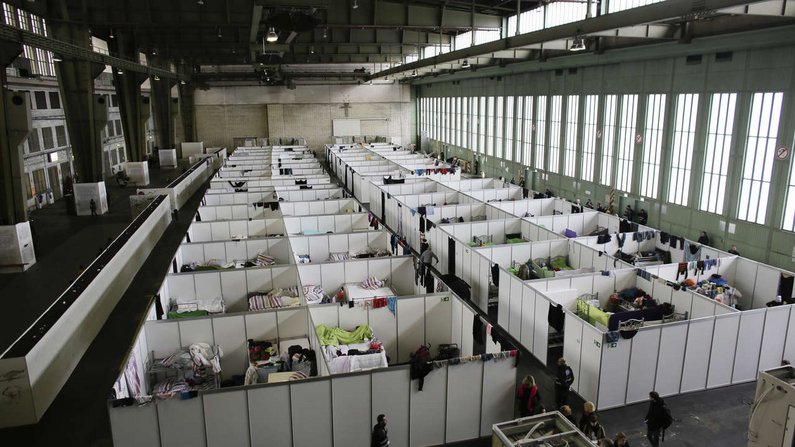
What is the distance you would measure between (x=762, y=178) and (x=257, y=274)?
15399mm

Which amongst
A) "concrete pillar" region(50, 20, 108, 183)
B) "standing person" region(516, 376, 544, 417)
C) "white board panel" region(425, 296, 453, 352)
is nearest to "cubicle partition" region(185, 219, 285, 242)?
"white board panel" region(425, 296, 453, 352)

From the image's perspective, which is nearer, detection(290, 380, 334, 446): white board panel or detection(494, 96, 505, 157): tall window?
detection(290, 380, 334, 446): white board panel

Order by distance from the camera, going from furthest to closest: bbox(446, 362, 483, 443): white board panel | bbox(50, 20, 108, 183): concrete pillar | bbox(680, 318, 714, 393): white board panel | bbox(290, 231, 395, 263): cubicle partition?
bbox(50, 20, 108, 183): concrete pillar < bbox(290, 231, 395, 263): cubicle partition < bbox(680, 318, 714, 393): white board panel < bbox(446, 362, 483, 443): white board panel

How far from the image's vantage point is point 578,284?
509 inches

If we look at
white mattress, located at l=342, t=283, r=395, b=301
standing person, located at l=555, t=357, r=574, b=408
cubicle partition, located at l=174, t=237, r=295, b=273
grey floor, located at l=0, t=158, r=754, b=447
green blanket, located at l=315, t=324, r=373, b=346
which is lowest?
grey floor, located at l=0, t=158, r=754, b=447

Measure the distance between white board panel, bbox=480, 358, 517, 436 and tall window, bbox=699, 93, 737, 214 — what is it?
42.5 feet

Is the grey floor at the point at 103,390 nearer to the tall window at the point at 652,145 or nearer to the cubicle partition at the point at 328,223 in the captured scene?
the cubicle partition at the point at 328,223

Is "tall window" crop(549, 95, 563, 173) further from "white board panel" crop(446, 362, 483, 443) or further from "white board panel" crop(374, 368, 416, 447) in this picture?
"white board panel" crop(374, 368, 416, 447)

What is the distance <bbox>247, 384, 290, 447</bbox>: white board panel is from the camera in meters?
8.22

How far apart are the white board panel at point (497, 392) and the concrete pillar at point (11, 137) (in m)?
16.0

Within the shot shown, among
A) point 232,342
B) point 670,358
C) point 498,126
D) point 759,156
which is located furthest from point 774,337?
point 498,126

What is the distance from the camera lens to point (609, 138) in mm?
24016

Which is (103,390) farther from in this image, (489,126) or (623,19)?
(489,126)

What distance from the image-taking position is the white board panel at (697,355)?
10406 mm
